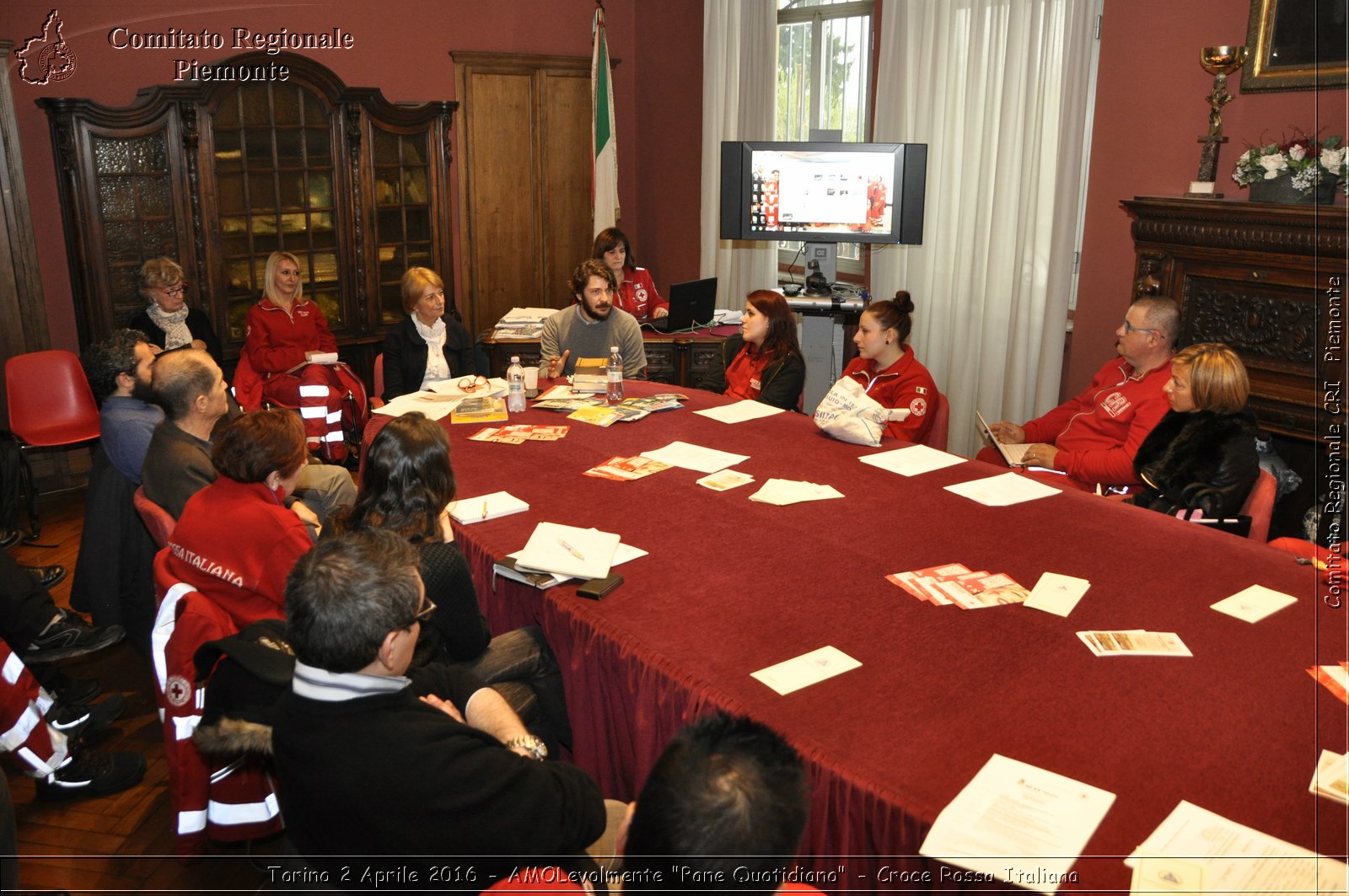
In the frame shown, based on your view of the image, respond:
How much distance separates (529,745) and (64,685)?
2377mm

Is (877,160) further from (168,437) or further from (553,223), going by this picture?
(168,437)

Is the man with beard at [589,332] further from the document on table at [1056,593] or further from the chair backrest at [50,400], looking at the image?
the document on table at [1056,593]

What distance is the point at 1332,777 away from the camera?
75.2 inches

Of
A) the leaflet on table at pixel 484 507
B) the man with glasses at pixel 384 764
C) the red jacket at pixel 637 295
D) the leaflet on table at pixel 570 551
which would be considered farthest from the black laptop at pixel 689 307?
the man with glasses at pixel 384 764

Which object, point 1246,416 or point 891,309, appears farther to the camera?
point 891,309

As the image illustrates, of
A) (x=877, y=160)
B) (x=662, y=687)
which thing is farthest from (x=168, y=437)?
(x=877, y=160)

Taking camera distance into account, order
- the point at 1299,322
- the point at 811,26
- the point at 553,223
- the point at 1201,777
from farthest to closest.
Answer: the point at 553,223 < the point at 811,26 < the point at 1299,322 < the point at 1201,777

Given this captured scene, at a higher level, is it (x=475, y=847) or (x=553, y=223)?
(x=553, y=223)

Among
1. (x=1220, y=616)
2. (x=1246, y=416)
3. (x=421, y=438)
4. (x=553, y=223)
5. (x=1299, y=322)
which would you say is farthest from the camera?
(x=553, y=223)

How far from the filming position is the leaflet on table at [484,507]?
10.6 ft

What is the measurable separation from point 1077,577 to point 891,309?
1893 millimetres

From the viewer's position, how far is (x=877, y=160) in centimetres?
589

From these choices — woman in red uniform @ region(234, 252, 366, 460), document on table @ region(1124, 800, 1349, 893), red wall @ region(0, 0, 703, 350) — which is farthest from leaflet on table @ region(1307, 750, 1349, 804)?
red wall @ region(0, 0, 703, 350)

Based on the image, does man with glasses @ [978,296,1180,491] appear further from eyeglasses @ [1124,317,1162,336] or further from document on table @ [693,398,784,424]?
document on table @ [693,398,784,424]
